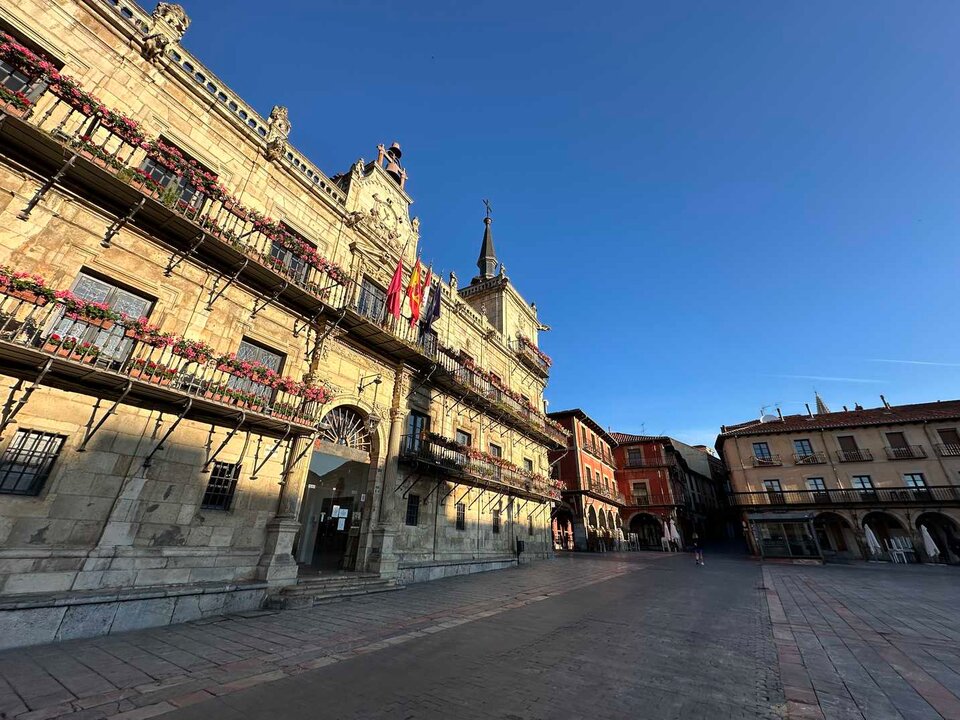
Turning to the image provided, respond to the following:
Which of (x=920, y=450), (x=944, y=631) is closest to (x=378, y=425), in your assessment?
(x=944, y=631)

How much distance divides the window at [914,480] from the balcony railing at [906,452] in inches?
45.6

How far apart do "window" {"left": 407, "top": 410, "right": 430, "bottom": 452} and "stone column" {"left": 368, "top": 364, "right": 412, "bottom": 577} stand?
2.47ft

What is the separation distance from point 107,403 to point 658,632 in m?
11.3

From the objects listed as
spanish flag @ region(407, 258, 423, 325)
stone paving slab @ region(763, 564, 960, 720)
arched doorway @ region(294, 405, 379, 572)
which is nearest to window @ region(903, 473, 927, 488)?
stone paving slab @ region(763, 564, 960, 720)

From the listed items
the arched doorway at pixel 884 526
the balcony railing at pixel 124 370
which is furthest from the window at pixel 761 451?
the balcony railing at pixel 124 370

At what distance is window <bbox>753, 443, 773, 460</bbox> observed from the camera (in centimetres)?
3105

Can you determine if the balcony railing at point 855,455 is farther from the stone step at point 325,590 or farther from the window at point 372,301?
the window at point 372,301

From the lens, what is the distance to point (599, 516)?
3362 cm

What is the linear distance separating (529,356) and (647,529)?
25.8 m

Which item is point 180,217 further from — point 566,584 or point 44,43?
point 566,584

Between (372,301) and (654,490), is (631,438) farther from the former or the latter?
(372,301)

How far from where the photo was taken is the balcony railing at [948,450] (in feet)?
87.3

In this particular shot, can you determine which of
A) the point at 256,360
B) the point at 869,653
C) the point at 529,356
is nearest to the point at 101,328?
the point at 256,360

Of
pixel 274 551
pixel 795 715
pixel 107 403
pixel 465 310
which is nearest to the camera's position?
pixel 795 715
